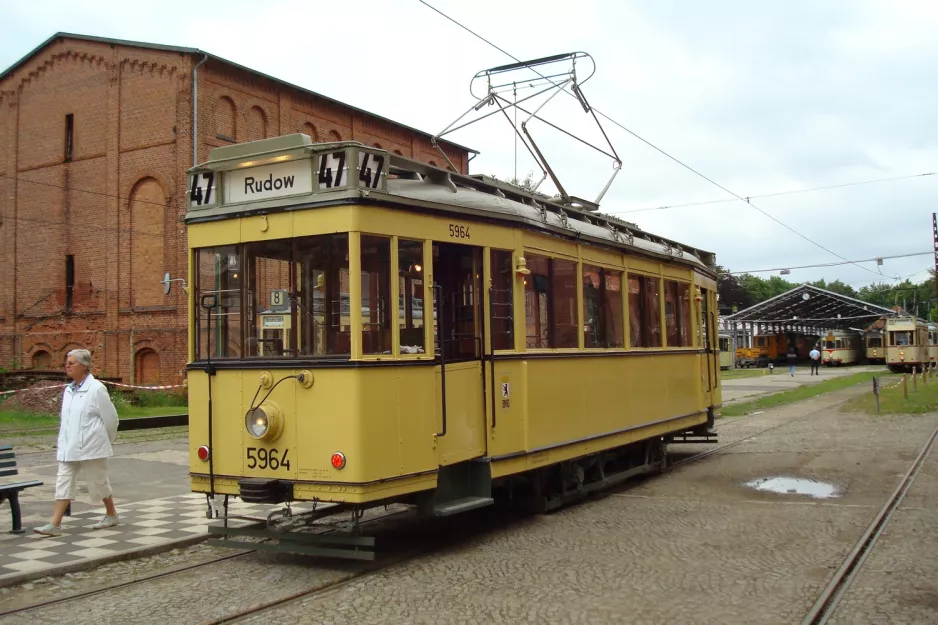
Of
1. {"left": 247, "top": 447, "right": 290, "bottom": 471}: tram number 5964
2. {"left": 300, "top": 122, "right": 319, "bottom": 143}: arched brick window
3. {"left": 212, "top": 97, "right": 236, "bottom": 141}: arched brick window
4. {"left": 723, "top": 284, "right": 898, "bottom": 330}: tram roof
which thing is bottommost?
{"left": 247, "top": 447, "right": 290, "bottom": 471}: tram number 5964

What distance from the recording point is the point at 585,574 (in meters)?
6.52

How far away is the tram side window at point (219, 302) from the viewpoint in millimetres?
7090

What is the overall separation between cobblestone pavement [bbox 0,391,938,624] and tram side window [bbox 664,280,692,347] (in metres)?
2.74

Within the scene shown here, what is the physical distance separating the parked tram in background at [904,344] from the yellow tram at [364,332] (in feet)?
146

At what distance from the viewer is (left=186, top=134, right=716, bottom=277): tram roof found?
672cm

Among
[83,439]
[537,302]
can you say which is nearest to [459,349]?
[537,302]

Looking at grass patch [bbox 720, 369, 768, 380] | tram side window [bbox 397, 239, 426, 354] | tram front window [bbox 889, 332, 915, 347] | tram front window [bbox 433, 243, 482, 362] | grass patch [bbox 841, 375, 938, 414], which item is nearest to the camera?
tram side window [bbox 397, 239, 426, 354]

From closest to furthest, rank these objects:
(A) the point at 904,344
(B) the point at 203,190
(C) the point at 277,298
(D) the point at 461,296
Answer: (C) the point at 277,298
(B) the point at 203,190
(D) the point at 461,296
(A) the point at 904,344

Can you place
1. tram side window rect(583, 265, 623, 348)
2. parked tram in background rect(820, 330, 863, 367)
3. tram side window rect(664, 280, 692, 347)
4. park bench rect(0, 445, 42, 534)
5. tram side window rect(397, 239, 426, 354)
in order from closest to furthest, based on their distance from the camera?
tram side window rect(397, 239, 426, 354), park bench rect(0, 445, 42, 534), tram side window rect(583, 265, 623, 348), tram side window rect(664, 280, 692, 347), parked tram in background rect(820, 330, 863, 367)

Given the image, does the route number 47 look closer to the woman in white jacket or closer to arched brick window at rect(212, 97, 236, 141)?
the woman in white jacket

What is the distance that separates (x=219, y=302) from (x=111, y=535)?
2643 millimetres

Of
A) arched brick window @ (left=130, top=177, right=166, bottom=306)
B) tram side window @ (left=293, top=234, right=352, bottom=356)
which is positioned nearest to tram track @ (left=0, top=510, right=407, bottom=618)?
tram side window @ (left=293, top=234, right=352, bottom=356)

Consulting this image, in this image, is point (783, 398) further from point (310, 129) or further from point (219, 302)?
point (219, 302)

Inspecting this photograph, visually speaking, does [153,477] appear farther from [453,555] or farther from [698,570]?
[698,570]
